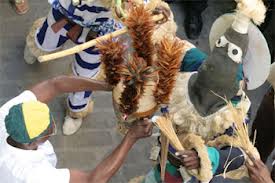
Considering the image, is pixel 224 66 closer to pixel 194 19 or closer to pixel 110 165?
pixel 110 165

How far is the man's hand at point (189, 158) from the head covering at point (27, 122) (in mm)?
541

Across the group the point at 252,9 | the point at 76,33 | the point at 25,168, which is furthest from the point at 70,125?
the point at 252,9

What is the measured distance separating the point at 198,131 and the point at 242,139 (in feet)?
0.63

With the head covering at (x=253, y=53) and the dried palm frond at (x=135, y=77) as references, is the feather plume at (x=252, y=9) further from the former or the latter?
the dried palm frond at (x=135, y=77)

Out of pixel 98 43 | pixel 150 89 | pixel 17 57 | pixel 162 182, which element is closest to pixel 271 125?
pixel 162 182

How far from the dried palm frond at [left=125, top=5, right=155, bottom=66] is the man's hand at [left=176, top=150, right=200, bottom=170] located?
0.39 meters

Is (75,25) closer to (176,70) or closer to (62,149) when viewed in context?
(62,149)

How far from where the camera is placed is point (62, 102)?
147 inches

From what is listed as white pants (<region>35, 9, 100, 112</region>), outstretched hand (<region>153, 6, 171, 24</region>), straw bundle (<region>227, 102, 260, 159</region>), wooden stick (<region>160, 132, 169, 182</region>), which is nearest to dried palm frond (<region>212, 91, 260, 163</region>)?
straw bundle (<region>227, 102, 260, 159</region>)

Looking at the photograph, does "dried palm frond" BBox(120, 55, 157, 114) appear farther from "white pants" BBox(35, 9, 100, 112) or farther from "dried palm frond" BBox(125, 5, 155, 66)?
"white pants" BBox(35, 9, 100, 112)

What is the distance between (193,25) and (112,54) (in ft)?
7.32

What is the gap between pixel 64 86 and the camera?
2492 millimetres

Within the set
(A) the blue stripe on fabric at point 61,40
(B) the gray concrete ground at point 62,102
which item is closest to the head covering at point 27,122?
(A) the blue stripe on fabric at point 61,40

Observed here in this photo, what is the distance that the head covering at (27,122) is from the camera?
7.04 feet
